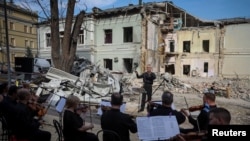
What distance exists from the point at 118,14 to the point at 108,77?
12.7 m

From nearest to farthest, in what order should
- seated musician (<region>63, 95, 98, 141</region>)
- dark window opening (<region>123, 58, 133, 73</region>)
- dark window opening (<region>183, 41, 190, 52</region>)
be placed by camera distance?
1. seated musician (<region>63, 95, 98, 141</region>)
2. dark window opening (<region>123, 58, 133, 73</region>)
3. dark window opening (<region>183, 41, 190, 52</region>)

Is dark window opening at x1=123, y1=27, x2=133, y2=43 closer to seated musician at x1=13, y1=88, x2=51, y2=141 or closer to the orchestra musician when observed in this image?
the orchestra musician

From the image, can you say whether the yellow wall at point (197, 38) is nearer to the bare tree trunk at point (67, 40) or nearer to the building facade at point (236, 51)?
the building facade at point (236, 51)

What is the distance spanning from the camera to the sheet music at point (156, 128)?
11.5 ft

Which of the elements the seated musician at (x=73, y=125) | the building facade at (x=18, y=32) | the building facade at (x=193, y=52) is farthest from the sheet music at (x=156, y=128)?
the building facade at (x=18, y=32)

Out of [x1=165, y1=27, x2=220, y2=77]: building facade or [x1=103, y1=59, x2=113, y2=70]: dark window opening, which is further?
[x1=165, y1=27, x2=220, y2=77]: building facade

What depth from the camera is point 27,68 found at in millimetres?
16328

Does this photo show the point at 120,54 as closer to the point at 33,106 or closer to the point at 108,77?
the point at 108,77

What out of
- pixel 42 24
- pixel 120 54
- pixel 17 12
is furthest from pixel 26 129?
pixel 17 12

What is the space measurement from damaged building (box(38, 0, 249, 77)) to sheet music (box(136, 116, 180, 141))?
834 inches

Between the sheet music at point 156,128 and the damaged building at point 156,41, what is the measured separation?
21188mm

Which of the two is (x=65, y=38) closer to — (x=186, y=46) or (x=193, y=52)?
(x=193, y=52)

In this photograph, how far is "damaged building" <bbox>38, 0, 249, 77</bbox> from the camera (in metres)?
26.8

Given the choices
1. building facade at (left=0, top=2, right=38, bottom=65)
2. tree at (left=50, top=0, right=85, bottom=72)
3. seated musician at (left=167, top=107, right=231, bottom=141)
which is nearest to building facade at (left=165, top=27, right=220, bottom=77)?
tree at (left=50, top=0, right=85, bottom=72)
